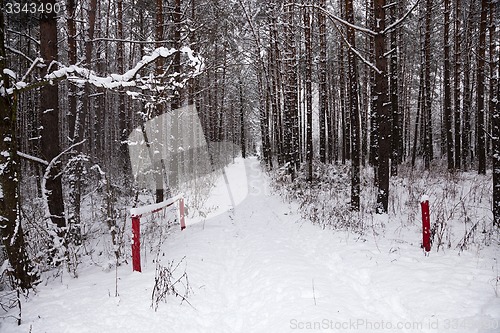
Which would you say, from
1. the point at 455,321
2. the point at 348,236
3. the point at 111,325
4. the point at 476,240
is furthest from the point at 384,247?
the point at 111,325

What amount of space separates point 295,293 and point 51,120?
5165 mm

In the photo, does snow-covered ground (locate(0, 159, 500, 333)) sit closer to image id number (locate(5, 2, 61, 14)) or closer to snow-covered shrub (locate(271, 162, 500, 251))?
snow-covered shrub (locate(271, 162, 500, 251))

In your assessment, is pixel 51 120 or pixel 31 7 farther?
pixel 31 7

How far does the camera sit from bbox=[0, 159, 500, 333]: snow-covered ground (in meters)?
3.41

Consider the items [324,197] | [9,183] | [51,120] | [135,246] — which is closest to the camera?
[9,183]

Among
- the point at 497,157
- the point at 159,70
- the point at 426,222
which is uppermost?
the point at 159,70

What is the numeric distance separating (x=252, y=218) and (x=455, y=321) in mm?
6604

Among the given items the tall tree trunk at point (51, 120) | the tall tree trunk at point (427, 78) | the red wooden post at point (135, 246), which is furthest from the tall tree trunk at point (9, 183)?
the tall tree trunk at point (427, 78)

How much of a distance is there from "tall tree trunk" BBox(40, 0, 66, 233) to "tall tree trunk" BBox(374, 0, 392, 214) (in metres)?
7.21

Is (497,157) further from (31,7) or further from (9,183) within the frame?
(31,7)
